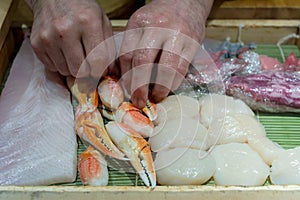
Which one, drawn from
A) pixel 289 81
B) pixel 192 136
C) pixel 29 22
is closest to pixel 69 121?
pixel 192 136

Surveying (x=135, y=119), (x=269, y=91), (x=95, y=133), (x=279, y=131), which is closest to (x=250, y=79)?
(x=269, y=91)

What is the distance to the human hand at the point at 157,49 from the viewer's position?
1.25 metres

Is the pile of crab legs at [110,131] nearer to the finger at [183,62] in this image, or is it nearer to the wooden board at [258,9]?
the finger at [183,62]

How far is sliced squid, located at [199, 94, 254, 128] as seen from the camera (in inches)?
52.4

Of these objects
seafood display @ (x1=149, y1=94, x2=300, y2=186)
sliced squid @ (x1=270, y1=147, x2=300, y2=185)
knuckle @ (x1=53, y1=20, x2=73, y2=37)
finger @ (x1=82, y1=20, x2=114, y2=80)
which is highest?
knuckle @ (x1=53, y1=20, x2=73, y2=37)

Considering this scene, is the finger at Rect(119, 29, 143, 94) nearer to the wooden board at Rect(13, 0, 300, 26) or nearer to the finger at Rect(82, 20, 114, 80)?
the finger at Rect(82, 20, 114, 80)

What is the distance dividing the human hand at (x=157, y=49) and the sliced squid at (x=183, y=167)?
19 cm

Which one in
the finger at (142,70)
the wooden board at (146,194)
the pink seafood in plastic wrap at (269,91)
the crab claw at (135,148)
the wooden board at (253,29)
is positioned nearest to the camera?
the wooden board at (146,194)

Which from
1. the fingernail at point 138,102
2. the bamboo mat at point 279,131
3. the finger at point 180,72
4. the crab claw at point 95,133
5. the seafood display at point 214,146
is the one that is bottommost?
the bamboo mat at point 279,131

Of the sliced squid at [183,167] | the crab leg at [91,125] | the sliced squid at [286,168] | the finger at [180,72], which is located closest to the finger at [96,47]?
the crab leg at [91,125]

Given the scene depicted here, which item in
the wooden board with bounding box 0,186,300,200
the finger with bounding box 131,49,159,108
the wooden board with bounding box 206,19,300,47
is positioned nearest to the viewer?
the wooden board with bounding box 0,186,300,200

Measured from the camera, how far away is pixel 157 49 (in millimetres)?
1249

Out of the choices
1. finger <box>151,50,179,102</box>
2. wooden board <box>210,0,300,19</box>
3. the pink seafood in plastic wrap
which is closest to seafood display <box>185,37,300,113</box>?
the pink seafood in plastic wrap

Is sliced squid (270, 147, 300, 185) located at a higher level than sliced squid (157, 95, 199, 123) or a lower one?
lower
